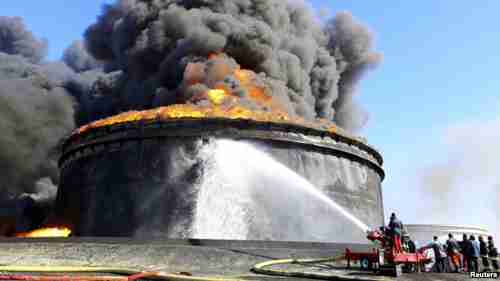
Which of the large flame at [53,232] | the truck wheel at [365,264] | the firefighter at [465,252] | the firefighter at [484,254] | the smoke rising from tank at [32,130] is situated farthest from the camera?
the smoke rising from tank at [32,130]

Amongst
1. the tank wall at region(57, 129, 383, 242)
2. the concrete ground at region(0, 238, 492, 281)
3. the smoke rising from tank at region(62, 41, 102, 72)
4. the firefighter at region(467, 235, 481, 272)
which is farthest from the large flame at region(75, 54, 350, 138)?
the smoke rising from tank at region(62, 41, 102, 72)

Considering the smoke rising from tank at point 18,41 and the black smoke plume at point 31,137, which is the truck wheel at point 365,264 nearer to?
the black smoke plume at point 31,137

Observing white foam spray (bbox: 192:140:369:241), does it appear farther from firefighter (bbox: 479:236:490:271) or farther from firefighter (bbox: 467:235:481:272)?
firefighter (bbox: 467:235:481:272)

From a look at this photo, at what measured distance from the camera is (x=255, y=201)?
56.9ft

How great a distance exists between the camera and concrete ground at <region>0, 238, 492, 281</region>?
31.6 feet

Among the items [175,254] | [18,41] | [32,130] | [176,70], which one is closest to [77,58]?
[18,41]

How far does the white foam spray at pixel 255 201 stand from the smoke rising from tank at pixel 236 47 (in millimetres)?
7674

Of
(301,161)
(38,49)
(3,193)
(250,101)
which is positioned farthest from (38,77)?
(301,161)

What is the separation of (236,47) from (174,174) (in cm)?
1360

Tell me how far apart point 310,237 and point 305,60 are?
712 inches

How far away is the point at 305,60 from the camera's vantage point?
110 feet

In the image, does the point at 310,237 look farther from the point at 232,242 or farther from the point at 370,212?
the point at 232,242

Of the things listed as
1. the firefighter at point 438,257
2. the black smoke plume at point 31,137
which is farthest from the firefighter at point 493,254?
the black smoke plume at point 31,137

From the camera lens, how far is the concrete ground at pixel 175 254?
9.62 metres
